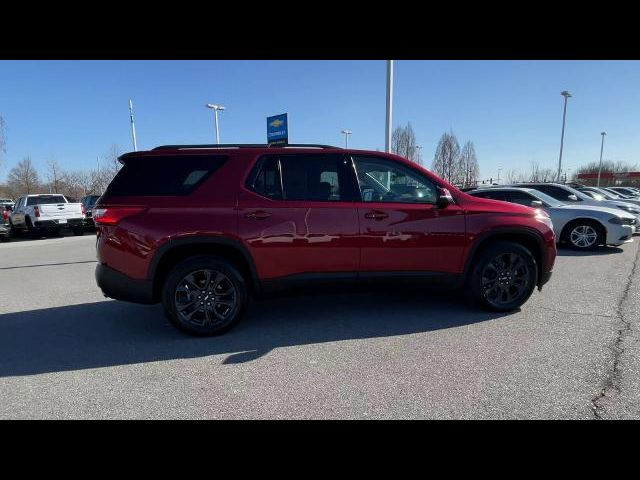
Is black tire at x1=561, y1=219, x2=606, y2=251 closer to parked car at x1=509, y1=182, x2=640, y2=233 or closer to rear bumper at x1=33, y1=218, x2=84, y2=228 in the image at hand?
parked car at x1=509, y1=182, x2=640, y2=233

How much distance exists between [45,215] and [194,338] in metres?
14.2

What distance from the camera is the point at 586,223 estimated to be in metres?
8.55

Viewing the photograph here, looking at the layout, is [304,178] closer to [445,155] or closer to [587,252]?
[587,252]

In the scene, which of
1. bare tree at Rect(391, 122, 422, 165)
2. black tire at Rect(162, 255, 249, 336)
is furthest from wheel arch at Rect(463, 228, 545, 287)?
bare tree at Rect(391, 122, 422, 165)

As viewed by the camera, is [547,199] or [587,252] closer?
[587,252]

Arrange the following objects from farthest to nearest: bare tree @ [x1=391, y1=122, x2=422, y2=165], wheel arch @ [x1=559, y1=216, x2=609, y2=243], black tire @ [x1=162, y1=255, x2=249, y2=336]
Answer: bare tree @ [x1=391, y1=122, x2=422, y2=165], wheel arch @ [x1=559, y1=216, x2=609, y2=243], black tire @ [x1=162, y1=255, x2=249, y2=336]

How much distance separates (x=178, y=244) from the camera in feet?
12.0

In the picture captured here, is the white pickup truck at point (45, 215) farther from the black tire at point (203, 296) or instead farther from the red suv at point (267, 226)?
the black tire at point (203, 296)

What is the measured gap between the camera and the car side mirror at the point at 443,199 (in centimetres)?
398

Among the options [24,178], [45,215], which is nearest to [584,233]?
[45,215]

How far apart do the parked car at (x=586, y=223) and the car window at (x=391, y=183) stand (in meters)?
5.40

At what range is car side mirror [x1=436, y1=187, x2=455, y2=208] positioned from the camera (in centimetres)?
398

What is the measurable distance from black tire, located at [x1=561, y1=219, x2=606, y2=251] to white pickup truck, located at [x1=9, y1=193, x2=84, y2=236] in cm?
1726
